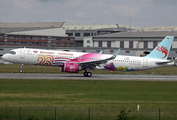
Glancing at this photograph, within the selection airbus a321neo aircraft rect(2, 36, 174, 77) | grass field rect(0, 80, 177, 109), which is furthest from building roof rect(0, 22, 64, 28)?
grass field rect(0, 80, 177, 109)

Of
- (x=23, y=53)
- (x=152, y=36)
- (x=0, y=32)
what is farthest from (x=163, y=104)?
(x=0, y=32)

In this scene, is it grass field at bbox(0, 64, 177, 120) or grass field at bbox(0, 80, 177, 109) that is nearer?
grass field at bbox(0, 64, 177, 120)

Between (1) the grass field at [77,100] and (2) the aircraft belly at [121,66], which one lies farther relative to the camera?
(2) the aircraft belly at [121,66]

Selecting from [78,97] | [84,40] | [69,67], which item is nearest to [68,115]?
[78,97]

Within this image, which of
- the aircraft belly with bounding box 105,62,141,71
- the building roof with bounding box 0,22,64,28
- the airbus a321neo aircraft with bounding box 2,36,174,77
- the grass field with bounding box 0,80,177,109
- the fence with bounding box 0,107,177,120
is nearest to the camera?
the fence with bounding box 0,107,177,120

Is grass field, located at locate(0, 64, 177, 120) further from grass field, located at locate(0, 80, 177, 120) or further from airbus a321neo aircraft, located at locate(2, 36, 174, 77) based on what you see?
airbus a321neo aircraft, located at locate(2, 36, 174, 77)

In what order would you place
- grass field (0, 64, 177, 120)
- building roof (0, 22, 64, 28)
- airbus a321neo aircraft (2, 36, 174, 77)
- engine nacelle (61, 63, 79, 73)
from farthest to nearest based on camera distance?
building roof (0, 22, 64, 28)
airbus a321neo aircraft (2, 36, 174, 77)
engine nacelle (61, 63, 79, 73)
grass field (0, 64, 177, 120)

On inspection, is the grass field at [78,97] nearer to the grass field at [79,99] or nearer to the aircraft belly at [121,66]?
the grass field at [79,99]

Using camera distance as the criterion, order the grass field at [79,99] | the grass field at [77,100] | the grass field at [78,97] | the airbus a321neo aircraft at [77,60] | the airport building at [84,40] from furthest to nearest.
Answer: the airport building at [84,40], the airbus a321neo aircraft at [77,60], the grass field at [78,97], the grass field at [79,99], the grass field at [77,100]

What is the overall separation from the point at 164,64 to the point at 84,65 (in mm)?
13734

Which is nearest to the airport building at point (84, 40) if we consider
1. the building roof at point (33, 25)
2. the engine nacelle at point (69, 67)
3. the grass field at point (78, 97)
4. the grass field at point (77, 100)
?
the building roof at point (33, 25)

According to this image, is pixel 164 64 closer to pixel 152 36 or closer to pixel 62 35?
pixel 152 36

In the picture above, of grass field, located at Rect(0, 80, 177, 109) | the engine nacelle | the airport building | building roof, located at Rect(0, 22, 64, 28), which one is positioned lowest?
grass field, located at Rect(0, 80, 177, 109)

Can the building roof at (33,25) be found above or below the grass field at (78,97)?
above
